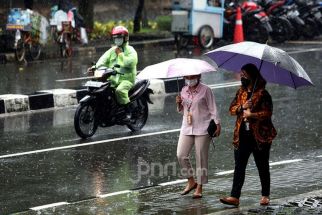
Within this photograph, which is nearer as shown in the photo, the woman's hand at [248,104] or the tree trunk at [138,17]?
the woman's hand at [248,104]

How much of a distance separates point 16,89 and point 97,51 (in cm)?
722

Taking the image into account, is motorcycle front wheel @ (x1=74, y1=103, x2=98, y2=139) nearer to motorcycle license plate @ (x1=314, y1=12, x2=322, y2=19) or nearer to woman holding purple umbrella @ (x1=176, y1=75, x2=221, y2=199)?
woman holding purple umbrella @ (x1=176, y1=75, x2=221, y2=199)

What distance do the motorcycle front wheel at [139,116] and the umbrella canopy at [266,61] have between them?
469cm

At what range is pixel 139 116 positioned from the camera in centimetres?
1377

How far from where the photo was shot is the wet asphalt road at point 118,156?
9773 mm

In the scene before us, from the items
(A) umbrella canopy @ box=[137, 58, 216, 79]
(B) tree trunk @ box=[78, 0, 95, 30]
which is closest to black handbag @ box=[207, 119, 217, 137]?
(A) umbrella canopy @ box=[137, 58, 216, 79]

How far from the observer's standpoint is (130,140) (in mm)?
12938

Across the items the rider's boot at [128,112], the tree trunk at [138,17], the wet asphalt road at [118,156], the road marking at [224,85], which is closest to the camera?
the wet asphalt road at [118,156]

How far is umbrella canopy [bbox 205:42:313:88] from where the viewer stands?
27.7 feet

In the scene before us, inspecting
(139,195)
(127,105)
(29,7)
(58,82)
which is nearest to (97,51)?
(29,7)

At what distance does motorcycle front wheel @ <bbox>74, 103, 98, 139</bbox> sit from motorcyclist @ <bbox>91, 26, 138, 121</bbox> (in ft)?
1.70

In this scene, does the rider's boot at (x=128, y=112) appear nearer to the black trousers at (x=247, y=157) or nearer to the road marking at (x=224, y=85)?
the road marking at (x=224, y=85)

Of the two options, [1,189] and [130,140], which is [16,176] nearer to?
[1,189]

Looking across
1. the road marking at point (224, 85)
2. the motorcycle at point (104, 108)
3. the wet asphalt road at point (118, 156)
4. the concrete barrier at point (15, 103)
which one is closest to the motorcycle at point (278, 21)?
the road marking at point (224, 85)
